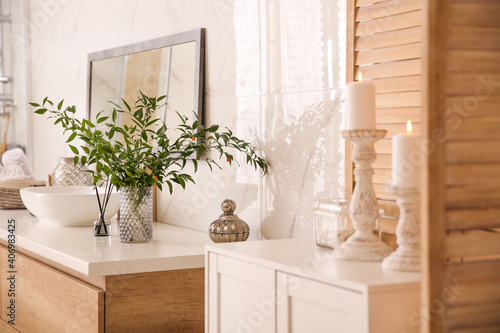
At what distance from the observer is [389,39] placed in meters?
1.44

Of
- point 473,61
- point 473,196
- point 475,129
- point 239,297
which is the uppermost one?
point 473,61

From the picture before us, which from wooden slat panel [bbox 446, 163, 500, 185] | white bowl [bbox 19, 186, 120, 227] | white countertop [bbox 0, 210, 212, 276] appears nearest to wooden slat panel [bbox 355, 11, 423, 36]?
wooden slat panel [bbox 446, 163, 500, 185]

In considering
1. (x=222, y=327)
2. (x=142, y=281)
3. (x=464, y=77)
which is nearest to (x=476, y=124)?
(x=464, y=77)

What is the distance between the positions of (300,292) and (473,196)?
14.3 inches

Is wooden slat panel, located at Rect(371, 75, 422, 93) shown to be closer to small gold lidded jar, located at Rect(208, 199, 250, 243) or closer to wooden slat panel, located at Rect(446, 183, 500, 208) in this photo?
wooden slat panel, located at Rect(446, 183, 500, 208)

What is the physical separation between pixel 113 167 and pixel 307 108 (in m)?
0.63

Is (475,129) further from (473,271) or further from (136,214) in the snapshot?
(136,214)

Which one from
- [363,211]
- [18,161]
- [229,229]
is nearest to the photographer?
[363,211]

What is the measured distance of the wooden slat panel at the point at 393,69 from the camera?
4.48 feet

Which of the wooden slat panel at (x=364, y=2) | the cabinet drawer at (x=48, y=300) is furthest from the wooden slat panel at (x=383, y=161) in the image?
the cabinet drawer at (x=48, y=300)

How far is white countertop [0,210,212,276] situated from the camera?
5.96 ft

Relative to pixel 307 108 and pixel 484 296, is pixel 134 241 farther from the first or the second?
pixel 484 296

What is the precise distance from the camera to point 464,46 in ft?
3.34

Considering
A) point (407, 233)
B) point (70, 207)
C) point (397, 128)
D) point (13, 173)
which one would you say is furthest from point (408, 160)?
point (13, 173)
